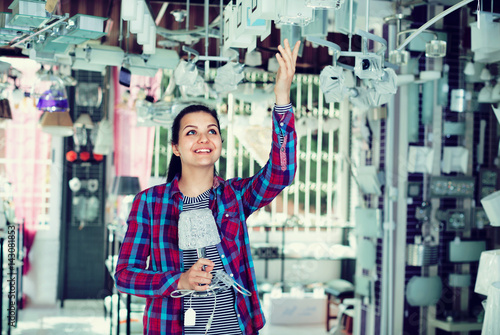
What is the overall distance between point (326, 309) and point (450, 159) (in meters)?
2.21

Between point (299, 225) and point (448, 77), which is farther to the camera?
point (299, 225)

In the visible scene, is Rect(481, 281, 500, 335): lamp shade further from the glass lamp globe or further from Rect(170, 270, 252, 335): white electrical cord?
the glass lamp globe

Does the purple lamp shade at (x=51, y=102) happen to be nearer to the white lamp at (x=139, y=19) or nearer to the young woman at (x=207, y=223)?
the white lamp at (x=139, y=19)

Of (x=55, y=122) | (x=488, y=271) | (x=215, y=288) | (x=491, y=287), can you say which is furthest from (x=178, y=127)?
(x=55, y=122)

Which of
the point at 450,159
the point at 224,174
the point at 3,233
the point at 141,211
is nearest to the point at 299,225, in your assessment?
the point at 224,174

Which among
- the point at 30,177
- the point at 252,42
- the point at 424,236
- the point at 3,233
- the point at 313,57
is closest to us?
the point at 252,42

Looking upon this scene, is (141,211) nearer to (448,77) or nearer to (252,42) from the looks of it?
(252,42)

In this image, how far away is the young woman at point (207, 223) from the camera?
1.73 meters

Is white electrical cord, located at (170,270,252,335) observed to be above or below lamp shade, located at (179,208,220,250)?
below

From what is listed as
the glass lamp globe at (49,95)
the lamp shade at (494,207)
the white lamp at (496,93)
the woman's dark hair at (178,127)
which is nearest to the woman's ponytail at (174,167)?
the woman's dark hair at (178,127)

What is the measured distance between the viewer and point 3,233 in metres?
4.30

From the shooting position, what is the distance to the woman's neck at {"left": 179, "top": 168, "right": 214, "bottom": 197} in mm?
1883

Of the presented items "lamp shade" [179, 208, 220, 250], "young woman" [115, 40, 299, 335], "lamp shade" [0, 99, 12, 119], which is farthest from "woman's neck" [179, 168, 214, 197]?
"lamp shade" [0, 99, 12, 119]

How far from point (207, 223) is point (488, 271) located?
2318 millimetres
